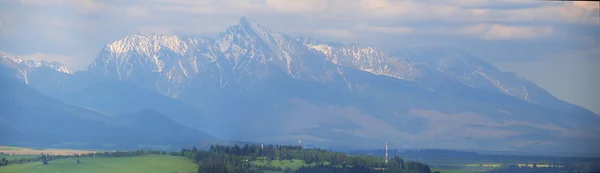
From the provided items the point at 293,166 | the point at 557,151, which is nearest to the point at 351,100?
the point at 557,151

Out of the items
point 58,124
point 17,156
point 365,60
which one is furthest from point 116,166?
point 365,60

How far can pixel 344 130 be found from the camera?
137375 mm

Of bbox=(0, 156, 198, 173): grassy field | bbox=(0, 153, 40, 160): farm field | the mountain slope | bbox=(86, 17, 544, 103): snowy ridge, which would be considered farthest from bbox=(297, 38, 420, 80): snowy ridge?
bbox=(0, 156, 198, 173): grassy field

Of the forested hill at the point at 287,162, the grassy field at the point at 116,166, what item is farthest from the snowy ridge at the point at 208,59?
the grassy field at the point at 116,166

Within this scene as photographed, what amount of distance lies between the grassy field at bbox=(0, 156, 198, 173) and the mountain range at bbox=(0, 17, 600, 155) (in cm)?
4609

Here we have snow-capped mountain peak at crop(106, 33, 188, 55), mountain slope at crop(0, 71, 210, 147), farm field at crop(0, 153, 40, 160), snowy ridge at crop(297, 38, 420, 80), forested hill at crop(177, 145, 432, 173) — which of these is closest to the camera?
forested hill at crop(177, 145, 432, 173)

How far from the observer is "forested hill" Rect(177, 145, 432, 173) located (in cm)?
7619

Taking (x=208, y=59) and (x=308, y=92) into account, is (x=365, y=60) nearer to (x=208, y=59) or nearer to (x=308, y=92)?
(x=308, y=92)

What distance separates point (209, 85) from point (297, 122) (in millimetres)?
24060

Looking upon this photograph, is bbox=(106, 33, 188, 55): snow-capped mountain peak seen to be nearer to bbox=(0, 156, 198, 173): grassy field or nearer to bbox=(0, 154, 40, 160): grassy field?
bbox=(0, 154, 40, 160): grassy field

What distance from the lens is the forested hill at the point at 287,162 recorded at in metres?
76.2

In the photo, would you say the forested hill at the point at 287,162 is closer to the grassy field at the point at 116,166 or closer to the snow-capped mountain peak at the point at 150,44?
the grassy field at the point at 116,166

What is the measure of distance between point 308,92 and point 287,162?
76.0m

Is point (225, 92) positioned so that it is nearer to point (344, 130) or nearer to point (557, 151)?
point (344, 130)
